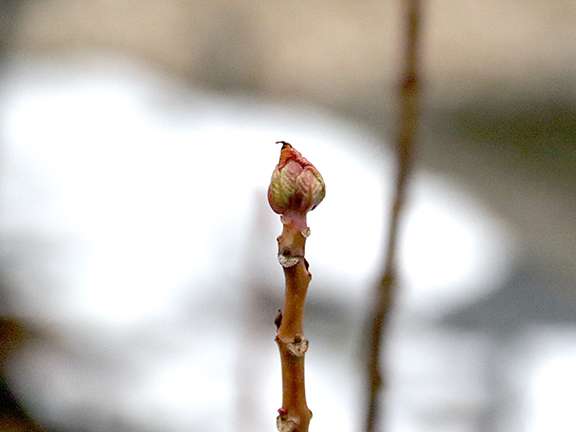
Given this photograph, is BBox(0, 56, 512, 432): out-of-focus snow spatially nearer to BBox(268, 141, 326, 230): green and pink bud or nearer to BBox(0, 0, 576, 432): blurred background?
BBox(0, 0, 576, 432): blurred background

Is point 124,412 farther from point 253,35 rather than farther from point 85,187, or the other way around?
point 253,35

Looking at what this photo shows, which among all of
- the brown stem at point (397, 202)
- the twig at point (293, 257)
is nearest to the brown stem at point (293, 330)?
the twig at point (293, 257)

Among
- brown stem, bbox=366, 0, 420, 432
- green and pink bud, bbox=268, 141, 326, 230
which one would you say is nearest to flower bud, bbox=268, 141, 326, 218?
green and pink bud, bbox=268, 141, 326, 230

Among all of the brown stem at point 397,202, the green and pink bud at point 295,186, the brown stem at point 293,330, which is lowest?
the brown stem at point 293,330

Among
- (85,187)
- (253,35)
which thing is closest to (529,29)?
(253,35)

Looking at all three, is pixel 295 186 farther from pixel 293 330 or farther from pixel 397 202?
pixel 397 202

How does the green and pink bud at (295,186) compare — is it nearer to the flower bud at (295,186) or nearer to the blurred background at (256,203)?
the flower bud at (295,186)
